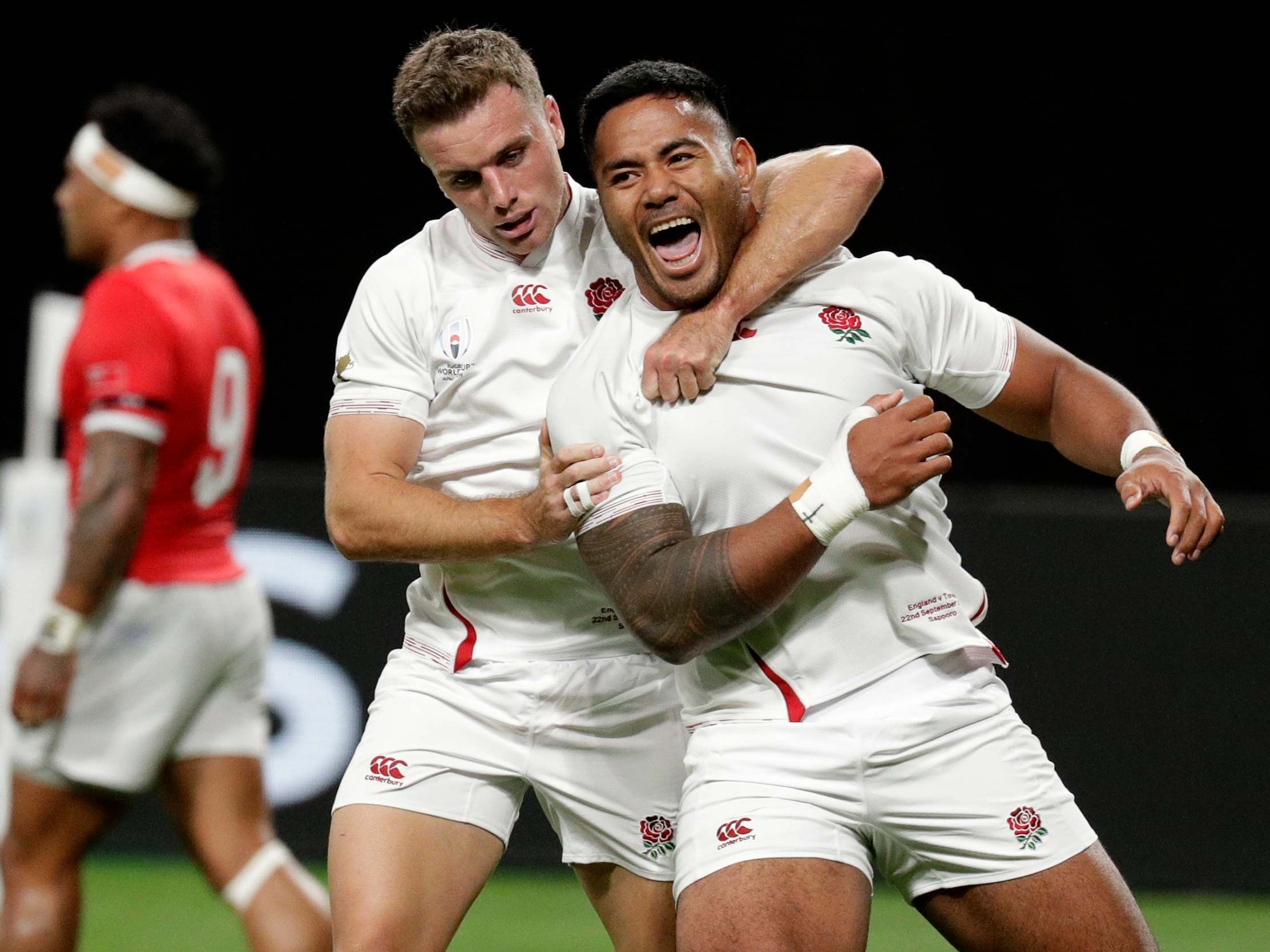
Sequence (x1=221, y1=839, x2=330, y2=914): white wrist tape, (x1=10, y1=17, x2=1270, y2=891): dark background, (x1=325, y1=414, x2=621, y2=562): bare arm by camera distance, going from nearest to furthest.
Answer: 1. (x1=325, y1=414, x2=621, y2=562): bare arm
2. (x1=221, y1=839, x2=330, y2=914): white wrist tape
3. (x1=10, y1=17, x2=1270, y2=891): dark background

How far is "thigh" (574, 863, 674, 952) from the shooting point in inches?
136

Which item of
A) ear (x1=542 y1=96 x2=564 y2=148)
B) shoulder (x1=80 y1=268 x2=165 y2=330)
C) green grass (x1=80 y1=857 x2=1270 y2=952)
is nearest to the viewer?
ear (x1=542 y1=96 x2=564 y2=148)

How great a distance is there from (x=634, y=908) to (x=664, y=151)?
1552 millimetres

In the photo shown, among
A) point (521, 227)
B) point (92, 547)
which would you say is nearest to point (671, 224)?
point (521, 227)

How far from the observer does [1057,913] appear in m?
2.95

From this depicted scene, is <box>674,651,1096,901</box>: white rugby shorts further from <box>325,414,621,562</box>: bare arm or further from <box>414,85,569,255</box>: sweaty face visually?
<box>414,85,569,255</box>: sweaty face

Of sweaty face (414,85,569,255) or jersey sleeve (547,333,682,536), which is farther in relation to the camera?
sweaty face (414,85,569,255)

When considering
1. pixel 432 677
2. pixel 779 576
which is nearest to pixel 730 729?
pixel 779 576

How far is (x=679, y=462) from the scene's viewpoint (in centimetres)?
306

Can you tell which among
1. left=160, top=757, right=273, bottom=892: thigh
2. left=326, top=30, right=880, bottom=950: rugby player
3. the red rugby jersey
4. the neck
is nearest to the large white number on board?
the red rugby jersey

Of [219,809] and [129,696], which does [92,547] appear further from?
[219,809]

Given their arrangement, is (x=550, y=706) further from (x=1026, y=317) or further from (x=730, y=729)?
(x=1026, y=317)

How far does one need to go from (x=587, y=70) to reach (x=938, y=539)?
5198mm

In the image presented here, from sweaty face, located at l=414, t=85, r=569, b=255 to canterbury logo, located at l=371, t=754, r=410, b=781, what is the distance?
1074mm
